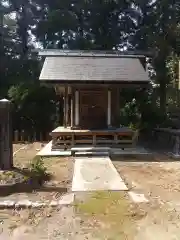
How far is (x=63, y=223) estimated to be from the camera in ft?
14.4

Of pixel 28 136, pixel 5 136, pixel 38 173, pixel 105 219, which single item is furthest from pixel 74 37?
pixel 105 219

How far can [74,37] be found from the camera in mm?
25531

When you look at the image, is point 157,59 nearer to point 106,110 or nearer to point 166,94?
point 166,94

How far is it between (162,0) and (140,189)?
69.2 ft

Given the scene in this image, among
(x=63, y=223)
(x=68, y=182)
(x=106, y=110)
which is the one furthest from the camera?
(x=106, y=110)

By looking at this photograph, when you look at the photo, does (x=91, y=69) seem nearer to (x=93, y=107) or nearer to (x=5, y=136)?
(x=93, y=107)

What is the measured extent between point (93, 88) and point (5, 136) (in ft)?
25.1

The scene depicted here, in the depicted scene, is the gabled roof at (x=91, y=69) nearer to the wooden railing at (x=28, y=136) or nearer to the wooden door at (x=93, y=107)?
the wooden door at (x=93, y=107)

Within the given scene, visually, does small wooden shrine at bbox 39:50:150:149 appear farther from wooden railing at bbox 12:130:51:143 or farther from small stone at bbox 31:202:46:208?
small stone at bbox 31:202:46:208

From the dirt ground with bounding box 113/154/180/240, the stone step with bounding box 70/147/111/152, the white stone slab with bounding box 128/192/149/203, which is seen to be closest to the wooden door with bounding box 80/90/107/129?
the stone step with bounding box 70/147/111/152

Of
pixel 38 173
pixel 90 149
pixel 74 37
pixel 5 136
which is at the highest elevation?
pixel 74 37

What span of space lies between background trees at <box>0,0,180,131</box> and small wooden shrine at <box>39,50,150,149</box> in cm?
622

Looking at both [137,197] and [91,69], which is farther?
[91,69]

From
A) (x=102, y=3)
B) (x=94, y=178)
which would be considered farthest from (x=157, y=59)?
(x=94, y=178)
